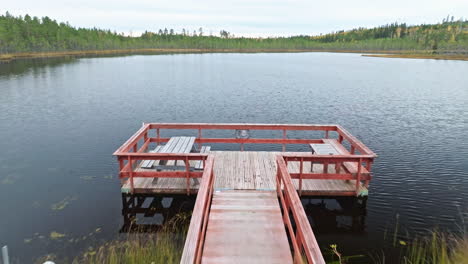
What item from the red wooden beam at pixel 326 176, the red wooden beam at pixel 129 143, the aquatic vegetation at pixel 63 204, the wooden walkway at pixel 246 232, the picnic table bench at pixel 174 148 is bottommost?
the aquatic vegetation at pixel 63 204

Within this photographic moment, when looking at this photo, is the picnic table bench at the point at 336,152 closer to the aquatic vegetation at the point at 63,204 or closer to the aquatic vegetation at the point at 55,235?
the aquatic vegetation at the point at 55,235

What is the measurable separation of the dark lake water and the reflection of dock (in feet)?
4.06

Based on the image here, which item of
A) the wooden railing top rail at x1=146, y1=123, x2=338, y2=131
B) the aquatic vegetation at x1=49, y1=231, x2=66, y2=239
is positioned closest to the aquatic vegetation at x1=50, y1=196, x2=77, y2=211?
the aquatic vegetation at x1=49, y1=231, x2=66, y2=239

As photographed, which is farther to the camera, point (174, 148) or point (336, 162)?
point (174, 148)

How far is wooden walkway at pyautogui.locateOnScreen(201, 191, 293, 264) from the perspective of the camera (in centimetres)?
561

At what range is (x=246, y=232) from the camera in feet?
20.9

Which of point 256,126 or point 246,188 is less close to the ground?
point 256,126

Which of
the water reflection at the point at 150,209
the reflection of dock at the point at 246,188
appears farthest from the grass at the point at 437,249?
the water reflection at the point at 150,209

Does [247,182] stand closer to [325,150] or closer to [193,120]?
[325,150]

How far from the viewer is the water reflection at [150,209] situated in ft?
32.5

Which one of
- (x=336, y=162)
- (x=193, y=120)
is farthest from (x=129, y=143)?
(x=193, y=120)

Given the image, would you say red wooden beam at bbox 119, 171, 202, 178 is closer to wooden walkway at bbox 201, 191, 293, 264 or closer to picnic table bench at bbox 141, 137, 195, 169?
picnic table bench at bbox 141, 137, 195, 169

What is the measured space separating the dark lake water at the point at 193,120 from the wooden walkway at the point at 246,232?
9.62 feet

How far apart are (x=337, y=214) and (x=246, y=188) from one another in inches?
128
